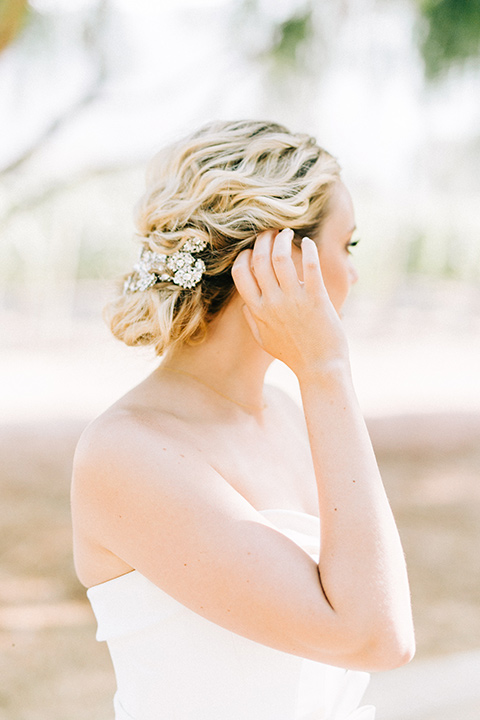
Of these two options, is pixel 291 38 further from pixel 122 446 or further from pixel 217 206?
pixel 122 446

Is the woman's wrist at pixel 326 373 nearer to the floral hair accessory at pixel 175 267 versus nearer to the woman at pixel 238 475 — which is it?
the woman at pixel 238 475

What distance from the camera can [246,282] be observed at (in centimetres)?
143

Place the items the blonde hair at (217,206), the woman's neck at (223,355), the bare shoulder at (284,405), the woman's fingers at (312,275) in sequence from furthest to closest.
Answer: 1. the bare shoulder at (284,405)
2. the woman's neck at (223,355)
3. the blonde hair at (217,206)
4. the woman's fingers at (312,275)

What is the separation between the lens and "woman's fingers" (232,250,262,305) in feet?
4.65

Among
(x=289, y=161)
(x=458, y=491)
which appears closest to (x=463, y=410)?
(x=458, y=491)

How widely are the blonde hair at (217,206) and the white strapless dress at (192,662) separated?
48 centimetres

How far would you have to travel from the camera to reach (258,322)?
4.74ft

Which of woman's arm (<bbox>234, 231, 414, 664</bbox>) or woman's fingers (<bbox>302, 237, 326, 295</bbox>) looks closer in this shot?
woman's arm (<bbox>234, 231, 414, 664</bbox>)

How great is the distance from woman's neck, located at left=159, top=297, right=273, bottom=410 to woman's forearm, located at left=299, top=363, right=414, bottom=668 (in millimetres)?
365

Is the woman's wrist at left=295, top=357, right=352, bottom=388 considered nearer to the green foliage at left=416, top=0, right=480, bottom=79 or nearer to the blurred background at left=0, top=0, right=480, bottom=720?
the blurred background at left=0, top=0, right=480, bottom=720

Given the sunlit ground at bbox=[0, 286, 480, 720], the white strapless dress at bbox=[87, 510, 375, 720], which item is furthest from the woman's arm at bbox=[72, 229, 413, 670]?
the sunlit ground at bbox=[0, 286, 480, 720]

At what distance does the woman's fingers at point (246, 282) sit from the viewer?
55.8 inches

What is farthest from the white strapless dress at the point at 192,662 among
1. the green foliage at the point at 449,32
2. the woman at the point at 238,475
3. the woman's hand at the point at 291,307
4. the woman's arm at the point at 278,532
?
the green foliage at the point at 449,32

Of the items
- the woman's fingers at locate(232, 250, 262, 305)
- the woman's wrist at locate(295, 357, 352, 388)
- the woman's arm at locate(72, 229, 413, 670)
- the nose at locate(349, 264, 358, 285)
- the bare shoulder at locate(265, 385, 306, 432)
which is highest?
the woman's fingers at locate(232, 250, 262, 305)
